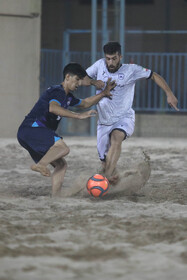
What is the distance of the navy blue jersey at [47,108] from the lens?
7273 millimetres

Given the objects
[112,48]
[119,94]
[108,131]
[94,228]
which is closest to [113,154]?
[108,131]

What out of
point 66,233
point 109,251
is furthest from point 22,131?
point 109,251

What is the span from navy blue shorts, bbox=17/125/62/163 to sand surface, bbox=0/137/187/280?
57 centimetres

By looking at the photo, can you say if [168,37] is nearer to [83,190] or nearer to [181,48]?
[181,48]

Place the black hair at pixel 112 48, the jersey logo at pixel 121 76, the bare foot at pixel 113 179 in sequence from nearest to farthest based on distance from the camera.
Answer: the bare foot at pixel 113 179 < the black hair at pixel 112 48 < the jersey logo at pixel 121 76

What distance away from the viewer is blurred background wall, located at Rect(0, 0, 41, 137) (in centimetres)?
1406

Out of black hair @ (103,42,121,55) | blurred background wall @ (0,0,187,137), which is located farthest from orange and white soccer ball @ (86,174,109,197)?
blurred background wall @ (0,0,187,137)

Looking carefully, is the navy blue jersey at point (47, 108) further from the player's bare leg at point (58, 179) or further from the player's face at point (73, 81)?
the player's bare leg at point (58, 179)

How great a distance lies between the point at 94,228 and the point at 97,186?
1568mm

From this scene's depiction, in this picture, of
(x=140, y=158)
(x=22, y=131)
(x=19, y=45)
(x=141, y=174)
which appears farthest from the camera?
(x=19, y=45)

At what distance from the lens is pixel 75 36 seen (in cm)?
2253

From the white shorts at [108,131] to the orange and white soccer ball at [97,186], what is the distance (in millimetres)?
927

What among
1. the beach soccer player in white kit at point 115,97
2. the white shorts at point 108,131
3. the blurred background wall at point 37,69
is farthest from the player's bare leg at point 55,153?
the blurred background wall at point 37,69

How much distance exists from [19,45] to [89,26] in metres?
8.97
